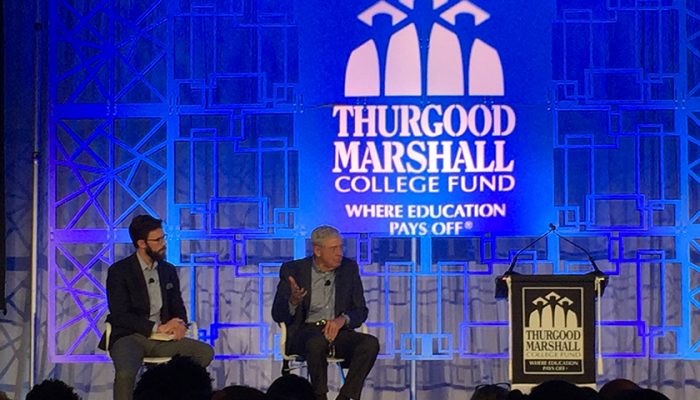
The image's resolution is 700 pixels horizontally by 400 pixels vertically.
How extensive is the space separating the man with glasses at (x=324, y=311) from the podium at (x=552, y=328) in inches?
31.5

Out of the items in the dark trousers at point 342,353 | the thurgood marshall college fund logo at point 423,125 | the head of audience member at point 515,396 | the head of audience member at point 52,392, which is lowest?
the dark trousers at point 342,353

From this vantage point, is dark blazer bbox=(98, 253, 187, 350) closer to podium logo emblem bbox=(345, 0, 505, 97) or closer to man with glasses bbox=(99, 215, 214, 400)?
man with glasses bbox=(99, 215, 214, 400)

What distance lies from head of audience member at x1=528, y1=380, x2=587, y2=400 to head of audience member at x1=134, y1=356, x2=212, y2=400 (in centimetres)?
95

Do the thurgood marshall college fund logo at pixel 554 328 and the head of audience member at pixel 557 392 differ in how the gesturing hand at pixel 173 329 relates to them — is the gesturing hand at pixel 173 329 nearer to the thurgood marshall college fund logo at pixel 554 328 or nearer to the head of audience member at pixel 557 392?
the thurgood marshall college fund logo at pixel 554 328

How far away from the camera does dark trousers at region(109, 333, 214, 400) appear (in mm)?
5352

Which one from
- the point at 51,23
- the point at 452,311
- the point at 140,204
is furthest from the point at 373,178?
the point at 51,23

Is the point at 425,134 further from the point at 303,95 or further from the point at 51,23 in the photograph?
the point at 51,23

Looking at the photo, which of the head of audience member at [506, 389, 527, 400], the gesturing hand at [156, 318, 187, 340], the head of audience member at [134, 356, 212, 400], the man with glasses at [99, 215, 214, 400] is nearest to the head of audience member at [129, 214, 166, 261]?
the man with glasses at [99, 215, 214, 400]

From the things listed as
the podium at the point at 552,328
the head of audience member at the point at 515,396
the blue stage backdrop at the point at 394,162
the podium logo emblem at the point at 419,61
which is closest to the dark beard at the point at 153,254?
the blue stage backdrop at the point at 394,162

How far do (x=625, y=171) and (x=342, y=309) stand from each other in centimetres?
212

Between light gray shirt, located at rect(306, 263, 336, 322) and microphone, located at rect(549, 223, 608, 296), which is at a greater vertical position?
microphone, located at rect(549, 223, 608, 296)

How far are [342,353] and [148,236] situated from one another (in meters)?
1.20

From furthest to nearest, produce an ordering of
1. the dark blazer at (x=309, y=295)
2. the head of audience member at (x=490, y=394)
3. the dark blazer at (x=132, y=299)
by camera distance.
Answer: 1. the dark blazer at (x=309, y=295)
2. the dark blazer at (x=132, y=299)
3. the head of audience member at (x=490, y=394)

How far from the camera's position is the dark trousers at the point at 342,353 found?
5562 millimetres
